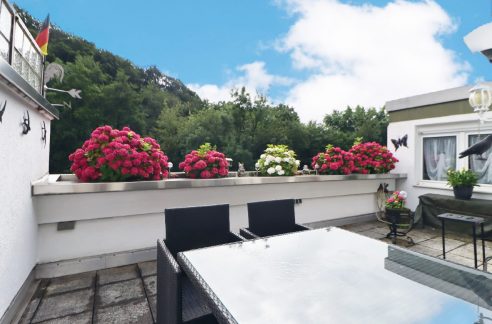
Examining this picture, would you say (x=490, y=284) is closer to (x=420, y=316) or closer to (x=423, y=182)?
(x=420, y=316)

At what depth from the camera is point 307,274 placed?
143cm

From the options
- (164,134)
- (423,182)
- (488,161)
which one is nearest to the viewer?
(488,161)

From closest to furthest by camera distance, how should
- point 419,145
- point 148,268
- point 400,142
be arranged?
point 148,268 → point 419,145 → point 400,142

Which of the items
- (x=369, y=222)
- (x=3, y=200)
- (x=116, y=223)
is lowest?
(x=369, y=222)

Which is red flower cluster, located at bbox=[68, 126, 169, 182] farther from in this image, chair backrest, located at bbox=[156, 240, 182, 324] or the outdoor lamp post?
the outdoor lamp post

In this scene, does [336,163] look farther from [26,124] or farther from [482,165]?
[26,124]

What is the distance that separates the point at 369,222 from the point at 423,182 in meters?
1.60

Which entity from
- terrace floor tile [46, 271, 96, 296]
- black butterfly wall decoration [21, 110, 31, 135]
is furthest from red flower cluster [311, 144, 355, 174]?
black butterfly wall decoration [21, 110, 31, 135]

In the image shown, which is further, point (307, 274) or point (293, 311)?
→ point (307, 274)

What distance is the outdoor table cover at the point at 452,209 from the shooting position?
3.93 metres

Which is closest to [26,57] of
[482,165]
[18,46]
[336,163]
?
[18,46]

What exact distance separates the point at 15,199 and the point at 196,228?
55.0 inches

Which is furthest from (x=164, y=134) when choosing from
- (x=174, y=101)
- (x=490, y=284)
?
(x=490, y=284)

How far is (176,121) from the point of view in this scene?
2191 centimetres
